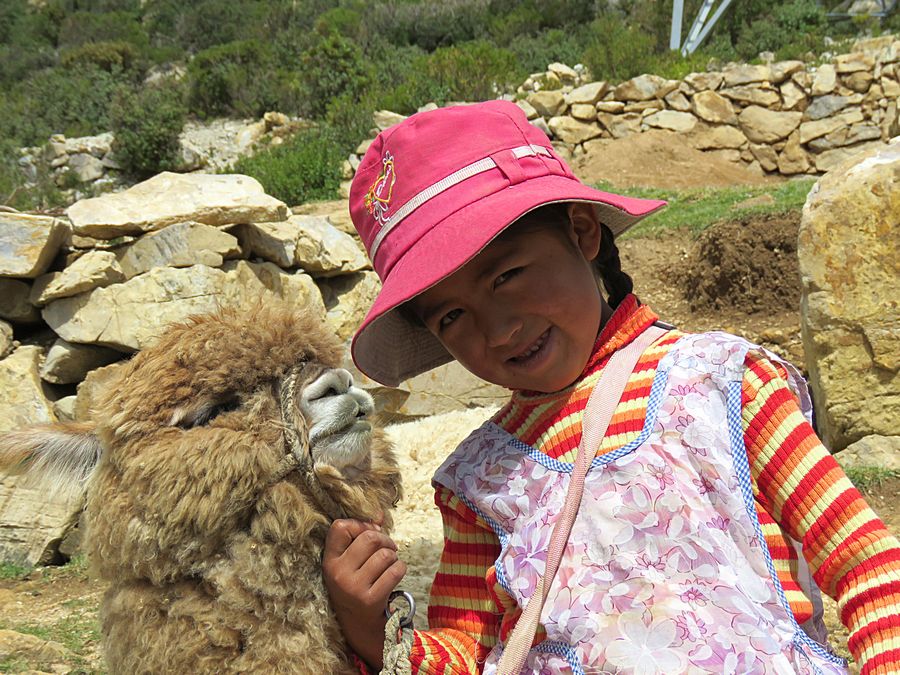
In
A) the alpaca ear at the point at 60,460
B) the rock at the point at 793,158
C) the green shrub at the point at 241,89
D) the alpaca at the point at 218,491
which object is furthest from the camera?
the green shrub at the point at 241,89

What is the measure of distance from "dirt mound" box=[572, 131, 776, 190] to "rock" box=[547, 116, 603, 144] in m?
0.37

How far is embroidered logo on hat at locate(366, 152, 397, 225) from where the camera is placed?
5.51 feet

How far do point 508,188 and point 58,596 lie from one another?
11.9 feet

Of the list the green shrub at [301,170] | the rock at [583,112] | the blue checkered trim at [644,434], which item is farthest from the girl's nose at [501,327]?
the rock at [583,112]

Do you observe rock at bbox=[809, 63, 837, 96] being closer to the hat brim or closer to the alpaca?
the hat brim

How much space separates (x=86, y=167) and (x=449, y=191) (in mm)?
15622

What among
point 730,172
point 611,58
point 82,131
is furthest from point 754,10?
point 82,131

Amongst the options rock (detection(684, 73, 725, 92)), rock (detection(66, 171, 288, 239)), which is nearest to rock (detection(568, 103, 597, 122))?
rock (detection(684, 73, 725, 92))

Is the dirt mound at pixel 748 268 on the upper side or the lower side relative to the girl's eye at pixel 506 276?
lower

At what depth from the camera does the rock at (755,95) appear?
13.7m

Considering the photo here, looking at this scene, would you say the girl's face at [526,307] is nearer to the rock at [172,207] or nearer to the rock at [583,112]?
the rock at [172,207]

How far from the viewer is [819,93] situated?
13656 millimetres

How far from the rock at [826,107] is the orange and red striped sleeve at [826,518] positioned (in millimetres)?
13811

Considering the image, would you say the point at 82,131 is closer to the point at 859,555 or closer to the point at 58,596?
the point at 58,596
